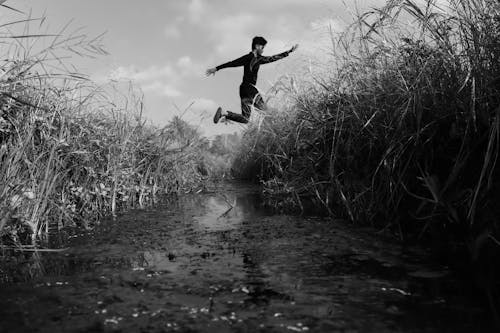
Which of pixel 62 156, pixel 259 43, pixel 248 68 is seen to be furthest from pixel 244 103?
pixel 62 156

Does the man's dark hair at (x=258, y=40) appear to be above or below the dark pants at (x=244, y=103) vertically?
above

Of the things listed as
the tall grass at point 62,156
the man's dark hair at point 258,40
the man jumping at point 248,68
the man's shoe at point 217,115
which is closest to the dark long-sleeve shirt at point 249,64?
the man jumping at point 248,68

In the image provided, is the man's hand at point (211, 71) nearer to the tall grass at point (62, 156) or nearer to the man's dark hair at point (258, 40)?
the man's dark hair at point (258, 40)

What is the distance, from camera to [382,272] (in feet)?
6.07

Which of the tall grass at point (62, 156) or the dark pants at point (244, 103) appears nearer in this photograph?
the tall grass at point (62, 156)

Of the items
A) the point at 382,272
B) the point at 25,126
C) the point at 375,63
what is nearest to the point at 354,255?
the point at 382,272

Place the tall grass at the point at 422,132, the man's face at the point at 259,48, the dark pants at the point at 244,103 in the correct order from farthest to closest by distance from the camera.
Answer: the man's face at the point at 259,48 < the dark pants at the point at 244,103 < the tall grass at the point at 422,132

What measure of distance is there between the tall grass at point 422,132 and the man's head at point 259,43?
4.64m

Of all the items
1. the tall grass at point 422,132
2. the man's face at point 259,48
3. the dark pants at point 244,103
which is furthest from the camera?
the man's face at point 259,48

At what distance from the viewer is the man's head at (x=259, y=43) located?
817 cm

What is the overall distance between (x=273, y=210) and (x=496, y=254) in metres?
2.04

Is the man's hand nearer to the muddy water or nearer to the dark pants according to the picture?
the dark pants

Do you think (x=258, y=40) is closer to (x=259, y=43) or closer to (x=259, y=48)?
(x=259, y=43)

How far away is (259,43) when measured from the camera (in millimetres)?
8219
